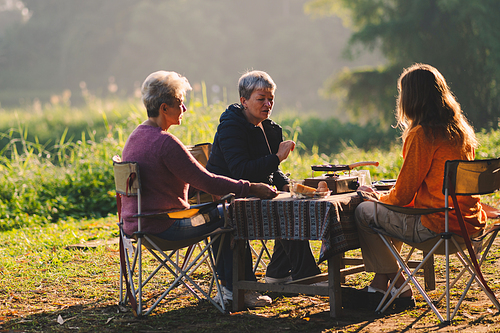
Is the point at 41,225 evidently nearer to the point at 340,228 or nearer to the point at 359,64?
the point at 340,228

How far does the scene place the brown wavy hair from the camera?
2.79 metres

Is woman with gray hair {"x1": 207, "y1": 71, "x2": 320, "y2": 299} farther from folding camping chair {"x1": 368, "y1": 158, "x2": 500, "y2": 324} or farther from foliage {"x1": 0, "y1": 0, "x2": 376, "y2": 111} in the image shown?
foliage {"x1": 0, "y1": 0, "x2": 376, "y2": 111}

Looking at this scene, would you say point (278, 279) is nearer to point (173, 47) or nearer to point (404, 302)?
point (404, 302)

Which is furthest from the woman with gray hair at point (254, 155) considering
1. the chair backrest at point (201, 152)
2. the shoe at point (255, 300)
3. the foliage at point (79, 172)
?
the foliage at point (79, 172)

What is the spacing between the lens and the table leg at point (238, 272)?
10.3ft

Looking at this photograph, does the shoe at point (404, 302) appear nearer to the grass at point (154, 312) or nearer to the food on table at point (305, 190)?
the grass at point (154, 312)

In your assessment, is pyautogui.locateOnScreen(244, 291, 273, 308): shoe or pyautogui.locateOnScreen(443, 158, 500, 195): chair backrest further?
pyautogui.locateOnScreen(244, 291, 273, 308): shoe

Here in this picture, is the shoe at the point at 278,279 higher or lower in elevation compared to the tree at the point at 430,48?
lower

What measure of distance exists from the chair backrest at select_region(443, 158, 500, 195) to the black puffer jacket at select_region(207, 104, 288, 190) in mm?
1086

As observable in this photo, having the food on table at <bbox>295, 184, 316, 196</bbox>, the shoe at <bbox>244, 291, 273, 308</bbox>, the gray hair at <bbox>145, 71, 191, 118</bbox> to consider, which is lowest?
the shoe at <bbox>244, 291, 273, 308</bbox>

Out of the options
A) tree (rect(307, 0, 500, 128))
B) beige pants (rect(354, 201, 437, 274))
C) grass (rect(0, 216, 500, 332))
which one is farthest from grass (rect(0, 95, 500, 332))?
tree (rect(307, 0, 500, 128))

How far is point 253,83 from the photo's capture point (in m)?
3.35

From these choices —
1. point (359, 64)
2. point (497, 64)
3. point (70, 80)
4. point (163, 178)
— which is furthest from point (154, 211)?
point (70, 80)

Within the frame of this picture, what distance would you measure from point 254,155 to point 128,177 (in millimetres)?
959
